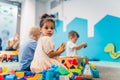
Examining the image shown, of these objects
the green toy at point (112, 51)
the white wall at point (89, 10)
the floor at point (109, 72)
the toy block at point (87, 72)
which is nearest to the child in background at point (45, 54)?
the toy block at point (87, 72)

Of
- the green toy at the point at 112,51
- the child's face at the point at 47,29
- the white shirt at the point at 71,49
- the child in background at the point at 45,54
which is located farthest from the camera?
the green toy at the point at 112,51

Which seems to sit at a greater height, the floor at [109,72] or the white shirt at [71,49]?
the white shirt at [71,49]

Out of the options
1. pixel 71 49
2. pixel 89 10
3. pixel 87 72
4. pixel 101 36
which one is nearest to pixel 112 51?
pixel 101 36

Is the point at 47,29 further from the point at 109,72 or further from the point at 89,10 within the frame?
the point at 89,10

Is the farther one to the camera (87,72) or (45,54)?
(87,72)

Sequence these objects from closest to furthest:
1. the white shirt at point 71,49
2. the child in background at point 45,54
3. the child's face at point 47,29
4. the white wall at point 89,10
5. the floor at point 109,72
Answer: the child in background at point 45,54 → the child's face at point 47,29 → the floor at point 109,72 → the white shirt at point 71,49 → the white wall at point 89,10

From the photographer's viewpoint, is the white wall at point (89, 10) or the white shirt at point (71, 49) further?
the white wall at point (89, 10)

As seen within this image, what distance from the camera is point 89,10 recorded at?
3572 millimetres

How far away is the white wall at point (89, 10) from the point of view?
3.12 metres

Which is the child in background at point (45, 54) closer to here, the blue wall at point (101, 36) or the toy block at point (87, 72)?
the toy block at point (87, 72)


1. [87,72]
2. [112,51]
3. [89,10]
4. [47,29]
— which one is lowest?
[87,72]

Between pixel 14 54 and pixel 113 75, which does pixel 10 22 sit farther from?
pixel 113 75

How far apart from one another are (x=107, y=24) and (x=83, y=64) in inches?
51.4

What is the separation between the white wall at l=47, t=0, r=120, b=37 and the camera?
3118mm
